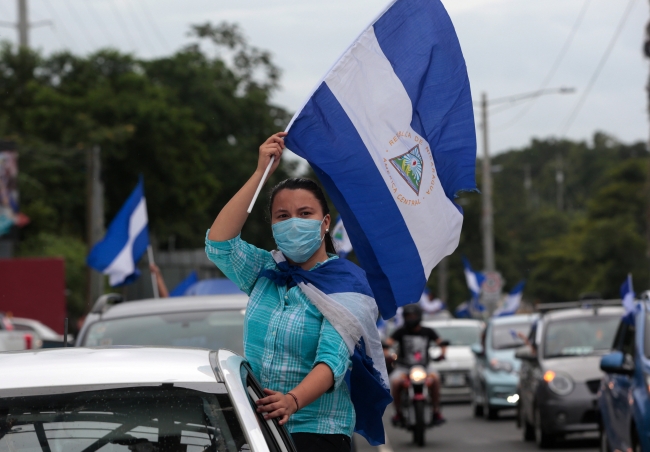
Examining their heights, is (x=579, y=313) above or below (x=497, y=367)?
above

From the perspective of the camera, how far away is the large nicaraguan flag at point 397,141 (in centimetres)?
521

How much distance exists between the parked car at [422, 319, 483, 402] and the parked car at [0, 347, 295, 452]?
20.5 metres

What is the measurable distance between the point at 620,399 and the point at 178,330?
12.6 ft

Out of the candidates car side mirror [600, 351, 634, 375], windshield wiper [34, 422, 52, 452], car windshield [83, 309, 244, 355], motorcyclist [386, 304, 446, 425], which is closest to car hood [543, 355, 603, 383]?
motorcyclist [386, 304, 446, 425]

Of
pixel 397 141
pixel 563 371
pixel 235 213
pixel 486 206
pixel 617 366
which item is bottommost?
pixel 563 371

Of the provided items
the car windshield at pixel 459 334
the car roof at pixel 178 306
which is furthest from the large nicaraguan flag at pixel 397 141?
the car windshield at pixel 459 334

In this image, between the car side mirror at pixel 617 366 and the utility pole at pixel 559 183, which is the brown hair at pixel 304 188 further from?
the utility pole at pixel 559 183

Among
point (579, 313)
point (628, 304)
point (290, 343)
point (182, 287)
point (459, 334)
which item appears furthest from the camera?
point (459, 334)

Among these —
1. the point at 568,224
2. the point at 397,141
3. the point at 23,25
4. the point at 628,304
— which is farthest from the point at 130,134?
the point at 568,224

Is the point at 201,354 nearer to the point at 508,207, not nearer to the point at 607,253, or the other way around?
the point at 607,253

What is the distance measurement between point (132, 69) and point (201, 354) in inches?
1908

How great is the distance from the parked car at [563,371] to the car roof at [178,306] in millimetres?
6488

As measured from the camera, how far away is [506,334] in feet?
69.6

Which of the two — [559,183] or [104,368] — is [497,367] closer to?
[104,368]
